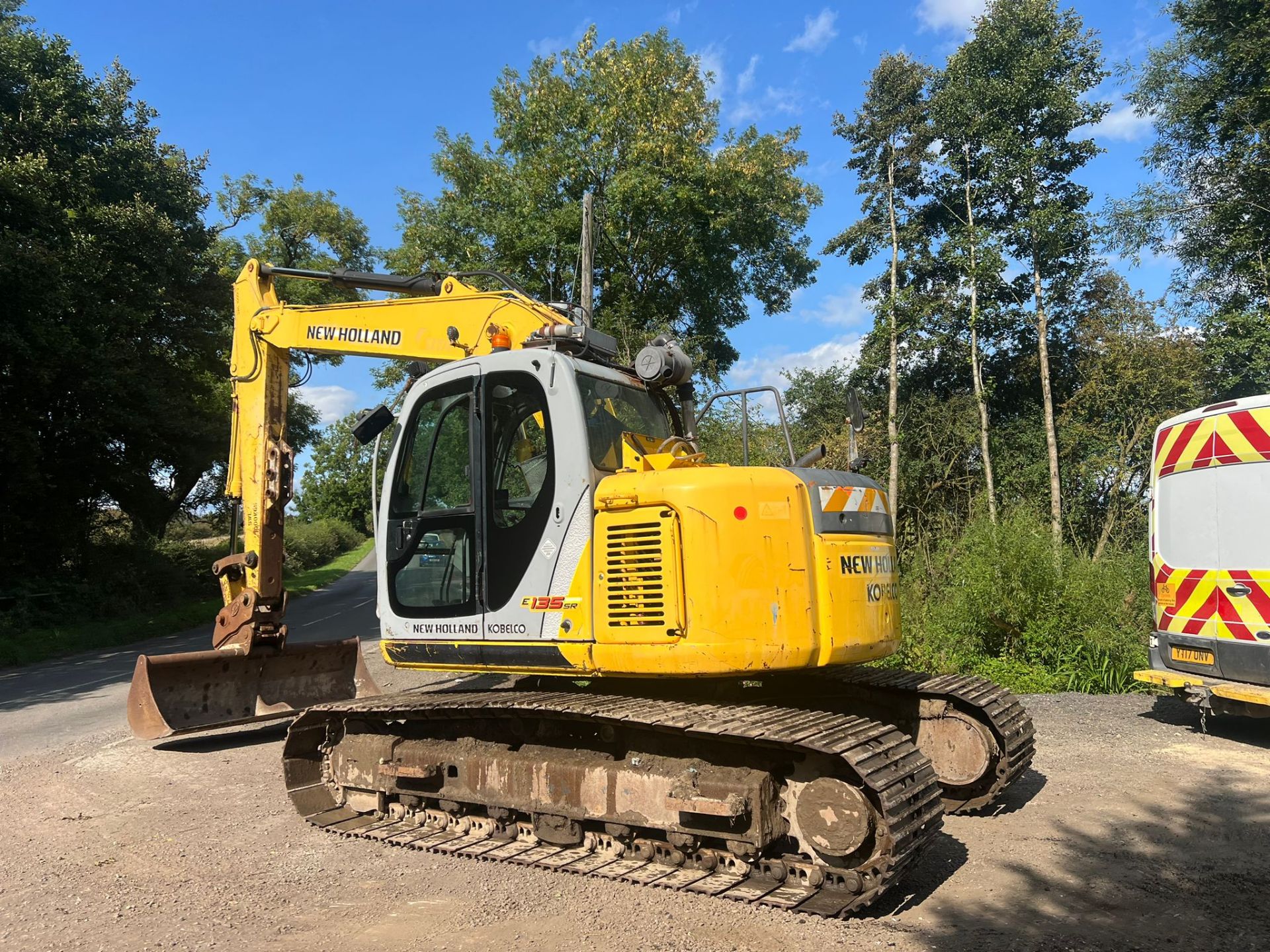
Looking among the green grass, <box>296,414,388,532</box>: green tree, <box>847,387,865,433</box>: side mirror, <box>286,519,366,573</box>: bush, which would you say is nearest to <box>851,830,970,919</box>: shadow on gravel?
<box>847,387,865,433</box>: side mirror

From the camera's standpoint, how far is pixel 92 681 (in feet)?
40.3

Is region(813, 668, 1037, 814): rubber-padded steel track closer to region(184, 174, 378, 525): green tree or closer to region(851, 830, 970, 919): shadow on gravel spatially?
region(851, 830, 970, 919): shadow on gravel

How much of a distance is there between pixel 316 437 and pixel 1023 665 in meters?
27.9

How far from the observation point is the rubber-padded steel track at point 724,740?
3941 mm

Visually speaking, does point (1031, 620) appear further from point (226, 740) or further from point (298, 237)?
point (298, 237)

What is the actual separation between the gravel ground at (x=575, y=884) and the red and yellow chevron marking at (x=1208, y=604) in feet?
3.48

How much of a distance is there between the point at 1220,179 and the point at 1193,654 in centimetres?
1719

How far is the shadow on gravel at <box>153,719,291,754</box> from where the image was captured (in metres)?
7.72

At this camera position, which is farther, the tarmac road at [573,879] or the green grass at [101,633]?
the green grass at [101,633]

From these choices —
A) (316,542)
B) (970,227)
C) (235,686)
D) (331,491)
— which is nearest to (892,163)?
(970,227)

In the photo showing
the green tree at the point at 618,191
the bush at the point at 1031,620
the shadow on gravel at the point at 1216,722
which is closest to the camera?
the shadow on gravel at the point at 1216,722

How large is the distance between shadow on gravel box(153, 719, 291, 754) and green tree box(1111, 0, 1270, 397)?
60.5 feet

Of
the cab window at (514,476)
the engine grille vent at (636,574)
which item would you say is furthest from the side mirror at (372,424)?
the engine grille vent at (636,574)

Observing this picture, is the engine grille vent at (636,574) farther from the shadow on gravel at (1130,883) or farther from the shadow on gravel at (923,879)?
the shadow on gravel at (1130,883)
